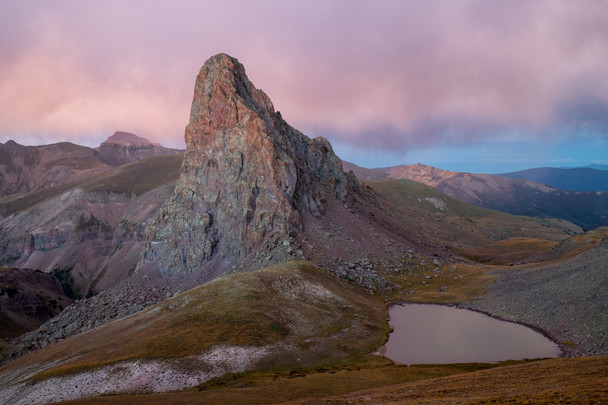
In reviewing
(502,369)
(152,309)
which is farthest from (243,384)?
(152,309)

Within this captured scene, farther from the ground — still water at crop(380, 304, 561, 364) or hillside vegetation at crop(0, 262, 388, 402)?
hillside vegetation at crop(0, 262, 388, 402)

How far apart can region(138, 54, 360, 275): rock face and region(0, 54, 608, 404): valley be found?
1.93 ft

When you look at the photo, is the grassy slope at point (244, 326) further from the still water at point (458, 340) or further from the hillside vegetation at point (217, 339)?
the still water at point (458, 340)

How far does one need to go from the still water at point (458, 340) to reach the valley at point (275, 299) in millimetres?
3490

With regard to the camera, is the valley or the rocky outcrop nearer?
the valley

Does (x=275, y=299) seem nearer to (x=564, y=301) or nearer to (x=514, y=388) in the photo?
(x=514, y=388)

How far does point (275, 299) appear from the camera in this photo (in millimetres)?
79500

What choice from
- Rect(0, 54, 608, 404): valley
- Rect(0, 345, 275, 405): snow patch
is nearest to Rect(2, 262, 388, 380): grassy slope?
Rect(0, 54, 608, 404): valley

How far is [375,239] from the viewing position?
143 metres

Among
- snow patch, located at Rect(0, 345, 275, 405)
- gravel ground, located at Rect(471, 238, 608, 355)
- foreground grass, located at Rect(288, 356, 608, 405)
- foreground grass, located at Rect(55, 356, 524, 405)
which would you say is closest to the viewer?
foreground grass, located at Rect(288, 356, 608, 405)

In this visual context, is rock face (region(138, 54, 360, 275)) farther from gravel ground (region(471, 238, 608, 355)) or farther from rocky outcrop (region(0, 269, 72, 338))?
gravel ground (region(471, 238, 608, 355))

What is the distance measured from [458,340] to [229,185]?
9764 centimetres

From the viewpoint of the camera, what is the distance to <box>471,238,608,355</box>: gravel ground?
62.1 m

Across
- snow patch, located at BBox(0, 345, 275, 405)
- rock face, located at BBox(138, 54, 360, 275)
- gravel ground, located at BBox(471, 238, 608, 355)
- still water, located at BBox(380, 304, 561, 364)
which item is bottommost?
still water, located at BBox(380, 304, 561, 364)
